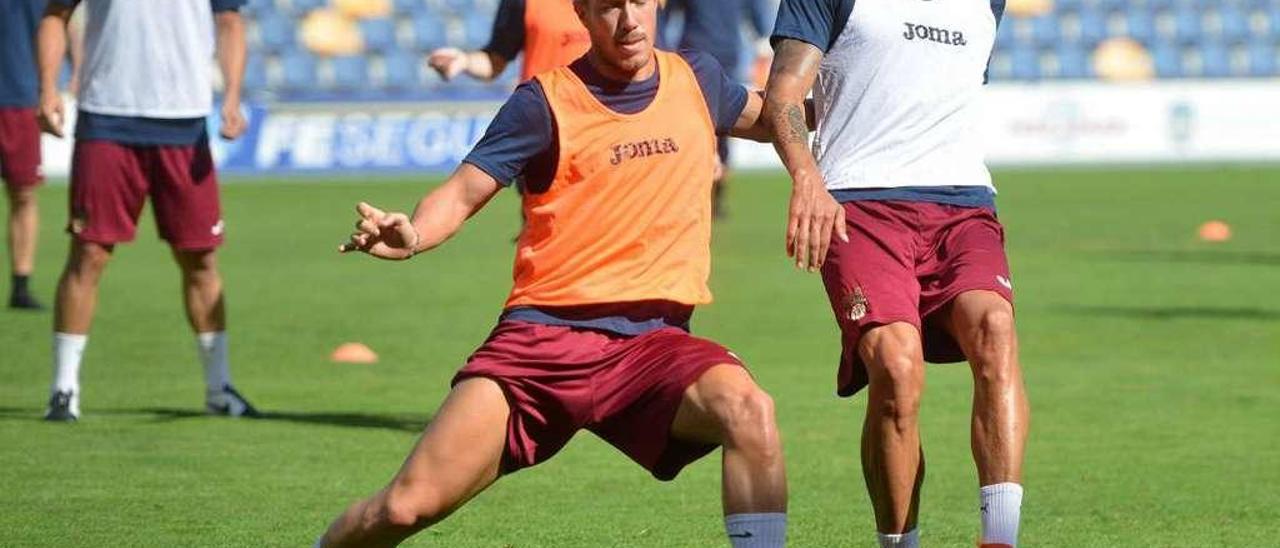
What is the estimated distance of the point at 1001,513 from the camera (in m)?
6.52

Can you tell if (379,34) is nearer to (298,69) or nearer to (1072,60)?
(298,69)

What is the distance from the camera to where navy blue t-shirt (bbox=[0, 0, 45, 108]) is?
14906 millimetres

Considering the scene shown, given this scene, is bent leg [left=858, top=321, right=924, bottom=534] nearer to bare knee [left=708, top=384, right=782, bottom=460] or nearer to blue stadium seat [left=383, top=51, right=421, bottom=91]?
bare knee [left=708, top=384, right=782, bottom=460]

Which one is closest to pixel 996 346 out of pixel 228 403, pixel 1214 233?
pixel 228 403

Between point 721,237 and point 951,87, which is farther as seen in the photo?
point 721,237

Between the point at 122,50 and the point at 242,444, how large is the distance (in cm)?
188

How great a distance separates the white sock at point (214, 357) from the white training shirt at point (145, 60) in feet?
3.24

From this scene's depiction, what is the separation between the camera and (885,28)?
696 cm

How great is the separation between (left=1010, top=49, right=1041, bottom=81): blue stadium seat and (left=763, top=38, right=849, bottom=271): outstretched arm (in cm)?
2975

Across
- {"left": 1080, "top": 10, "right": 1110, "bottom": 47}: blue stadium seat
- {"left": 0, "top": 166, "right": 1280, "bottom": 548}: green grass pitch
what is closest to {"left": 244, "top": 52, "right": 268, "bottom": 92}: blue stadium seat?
{"left": 0, "top": 166, "right": 1280, "bottom": 548}: green grass pitch

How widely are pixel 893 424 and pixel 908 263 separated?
50 cm

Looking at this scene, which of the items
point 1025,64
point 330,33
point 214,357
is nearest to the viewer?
point 214,357

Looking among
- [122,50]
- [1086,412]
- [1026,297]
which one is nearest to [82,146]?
[122,50]

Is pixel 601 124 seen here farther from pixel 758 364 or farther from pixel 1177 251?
pixel 1177 251
